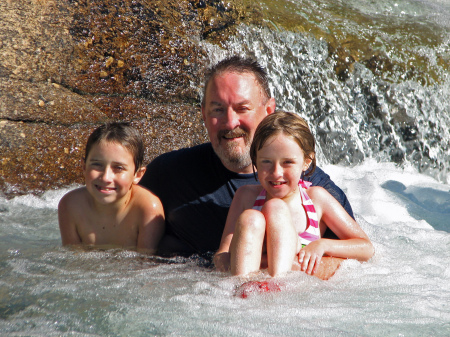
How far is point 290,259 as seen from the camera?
281 cm

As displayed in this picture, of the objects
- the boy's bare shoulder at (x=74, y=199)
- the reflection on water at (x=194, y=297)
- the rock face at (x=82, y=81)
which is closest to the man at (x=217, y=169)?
the reflection on water at (x=194, y=297)

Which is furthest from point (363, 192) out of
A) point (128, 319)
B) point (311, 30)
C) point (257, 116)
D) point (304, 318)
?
point (128, 319)

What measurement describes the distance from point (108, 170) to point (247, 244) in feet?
3.77

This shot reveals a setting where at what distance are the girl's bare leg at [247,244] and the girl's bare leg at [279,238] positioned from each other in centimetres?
5

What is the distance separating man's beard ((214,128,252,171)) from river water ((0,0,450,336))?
66 cm

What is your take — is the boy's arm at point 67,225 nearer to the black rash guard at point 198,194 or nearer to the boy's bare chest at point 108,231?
the boy's bare chest at point 108,231

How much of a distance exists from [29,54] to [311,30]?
344 cm

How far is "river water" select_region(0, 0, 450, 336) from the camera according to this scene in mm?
2438

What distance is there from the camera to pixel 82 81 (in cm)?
531

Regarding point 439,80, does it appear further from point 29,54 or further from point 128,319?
point 128,319

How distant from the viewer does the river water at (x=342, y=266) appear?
8.00 feet

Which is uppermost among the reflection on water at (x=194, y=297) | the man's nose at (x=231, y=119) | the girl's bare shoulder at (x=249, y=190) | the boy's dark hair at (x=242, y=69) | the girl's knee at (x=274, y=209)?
the boy's dark hair at (x=242, y=69)

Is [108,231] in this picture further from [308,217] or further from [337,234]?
[337,234]

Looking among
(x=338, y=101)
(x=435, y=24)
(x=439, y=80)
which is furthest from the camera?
(x=435, y=24)
